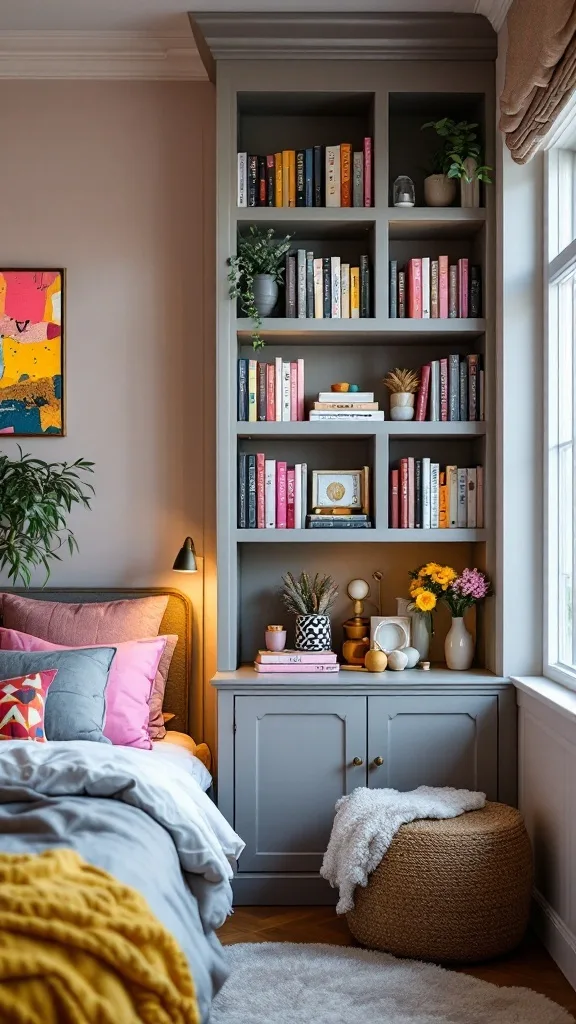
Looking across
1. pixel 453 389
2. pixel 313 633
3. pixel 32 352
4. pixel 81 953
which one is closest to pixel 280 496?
pixel 313 633

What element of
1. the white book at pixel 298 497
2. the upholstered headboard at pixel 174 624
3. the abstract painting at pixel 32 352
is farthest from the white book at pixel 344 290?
the upholstered headboard at pixel 174 624

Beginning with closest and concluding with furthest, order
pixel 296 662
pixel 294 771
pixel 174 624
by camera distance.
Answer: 1. pixel 294 771
2. pixel 296 662
3. pixel 174 624

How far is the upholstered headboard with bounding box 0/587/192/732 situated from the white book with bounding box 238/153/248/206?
4.82 ft

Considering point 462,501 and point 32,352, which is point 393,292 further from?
point 32,352

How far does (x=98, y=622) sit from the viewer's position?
3324 mm

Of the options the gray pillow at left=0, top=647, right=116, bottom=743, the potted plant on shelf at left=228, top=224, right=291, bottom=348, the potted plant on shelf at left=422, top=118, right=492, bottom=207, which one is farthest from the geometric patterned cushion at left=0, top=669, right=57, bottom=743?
the potted plant on shelf at left=422, top=118, right=492, bottom=207

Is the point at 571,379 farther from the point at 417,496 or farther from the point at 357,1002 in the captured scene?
the point at 357,1002

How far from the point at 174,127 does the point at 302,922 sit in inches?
115

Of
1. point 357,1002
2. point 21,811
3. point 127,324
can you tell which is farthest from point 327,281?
point 357,1002

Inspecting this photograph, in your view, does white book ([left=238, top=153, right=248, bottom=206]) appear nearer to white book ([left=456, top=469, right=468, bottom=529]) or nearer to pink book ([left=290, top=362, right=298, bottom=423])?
pink book ([left=290, top=362, right=298, bottom=423])

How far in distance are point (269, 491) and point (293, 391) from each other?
1.24ft

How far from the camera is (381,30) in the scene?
325cm

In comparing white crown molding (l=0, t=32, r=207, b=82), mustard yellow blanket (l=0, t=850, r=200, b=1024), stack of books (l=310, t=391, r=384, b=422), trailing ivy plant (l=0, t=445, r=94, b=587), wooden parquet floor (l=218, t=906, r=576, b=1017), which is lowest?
wooden parquet floor (l=218, t=906, r=576, b=1017)

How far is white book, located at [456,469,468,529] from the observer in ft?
11.2
